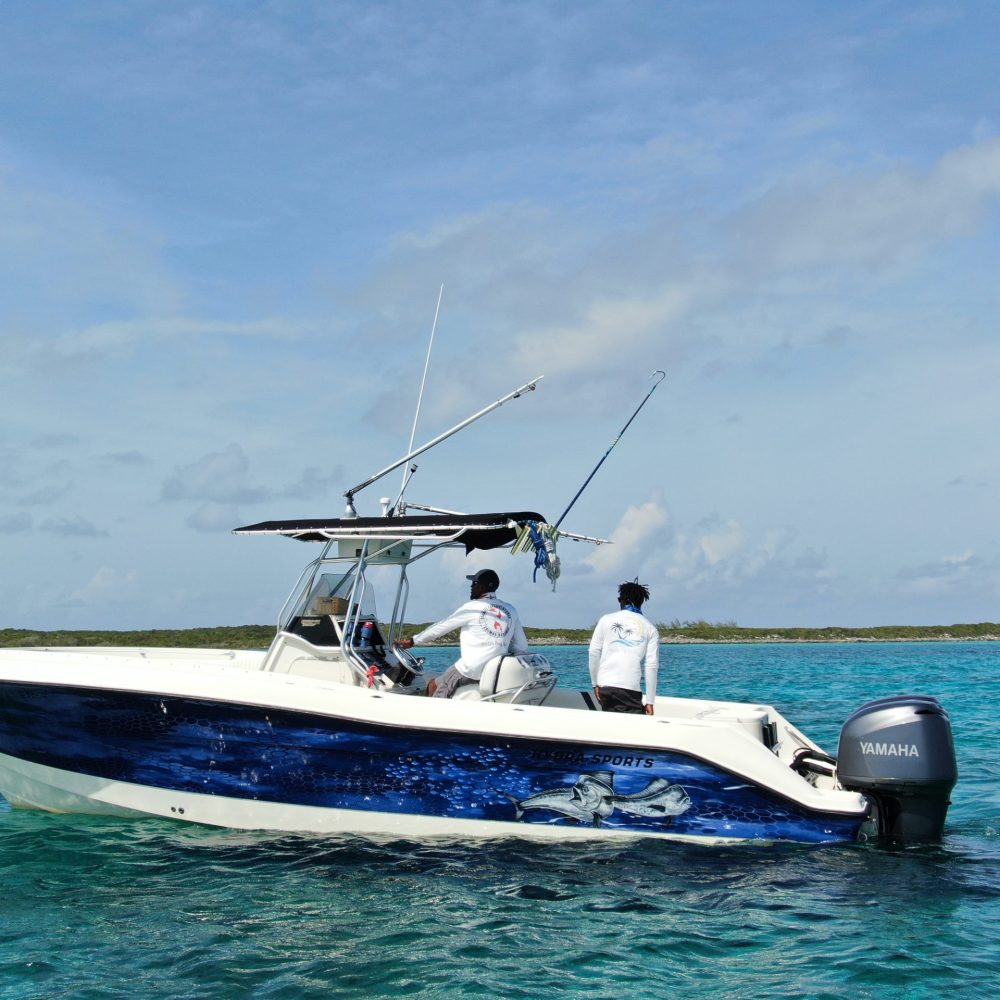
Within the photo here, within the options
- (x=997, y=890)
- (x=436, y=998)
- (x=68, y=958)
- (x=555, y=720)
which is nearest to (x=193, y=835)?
(x=68, y=958)

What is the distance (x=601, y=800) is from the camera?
7809 mm

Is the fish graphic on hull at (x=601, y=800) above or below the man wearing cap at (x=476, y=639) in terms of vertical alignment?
below

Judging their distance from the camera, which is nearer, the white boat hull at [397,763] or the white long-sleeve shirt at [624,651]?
the white boat hull at [397,763]

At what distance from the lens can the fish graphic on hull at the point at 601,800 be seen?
776cm

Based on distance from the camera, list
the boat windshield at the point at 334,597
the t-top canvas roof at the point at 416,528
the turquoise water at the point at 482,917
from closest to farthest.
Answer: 1. the turquoise water at the point at 482,917
2. the t-top canvas roof at the point at 416,528
3. the boat windshield at the point at 334,597

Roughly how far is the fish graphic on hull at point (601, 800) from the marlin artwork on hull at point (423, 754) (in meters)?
0.01

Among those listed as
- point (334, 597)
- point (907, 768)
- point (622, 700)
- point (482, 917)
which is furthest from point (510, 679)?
point (907, 768)

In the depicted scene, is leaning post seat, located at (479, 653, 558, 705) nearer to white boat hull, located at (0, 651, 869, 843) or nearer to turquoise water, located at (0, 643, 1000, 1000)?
white boat hull, located at (0, 651, 869, 843)

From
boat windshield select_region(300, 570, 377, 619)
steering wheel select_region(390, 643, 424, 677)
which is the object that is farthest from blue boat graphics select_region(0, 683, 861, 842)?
boat windshield select_region(300, 570, 377, 619)

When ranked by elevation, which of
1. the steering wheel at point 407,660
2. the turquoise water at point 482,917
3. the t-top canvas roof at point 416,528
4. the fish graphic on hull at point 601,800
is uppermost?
the t-top canvas roof at point 416,528

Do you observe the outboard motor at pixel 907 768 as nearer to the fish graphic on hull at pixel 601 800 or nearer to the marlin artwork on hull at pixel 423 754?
the marlin artwork on hull at pixel 423 754

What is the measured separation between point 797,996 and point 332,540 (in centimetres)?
551

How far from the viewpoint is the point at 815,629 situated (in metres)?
102

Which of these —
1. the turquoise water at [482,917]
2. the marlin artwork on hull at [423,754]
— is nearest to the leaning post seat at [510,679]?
the marlin artwork on hull at [423,754]
